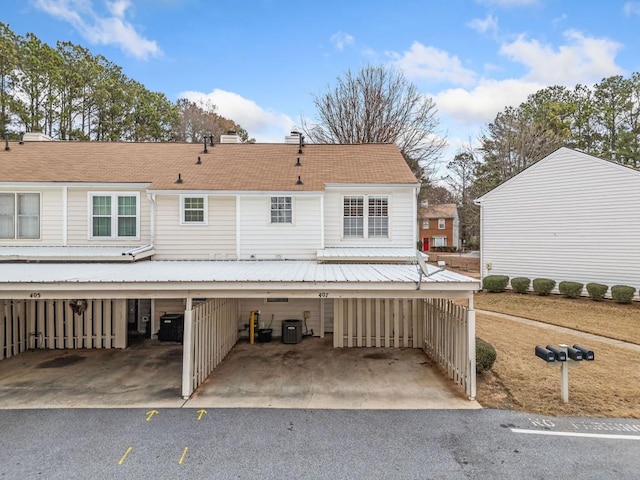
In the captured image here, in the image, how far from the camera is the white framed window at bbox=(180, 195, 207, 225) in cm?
1176

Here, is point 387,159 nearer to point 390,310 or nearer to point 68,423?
point 390,310

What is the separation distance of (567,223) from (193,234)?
54.6 ft

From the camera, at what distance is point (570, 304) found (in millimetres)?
15055

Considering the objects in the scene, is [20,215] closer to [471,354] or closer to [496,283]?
[471,354]

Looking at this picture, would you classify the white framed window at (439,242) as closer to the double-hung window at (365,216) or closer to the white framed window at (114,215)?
the double-hung window at (365,216)

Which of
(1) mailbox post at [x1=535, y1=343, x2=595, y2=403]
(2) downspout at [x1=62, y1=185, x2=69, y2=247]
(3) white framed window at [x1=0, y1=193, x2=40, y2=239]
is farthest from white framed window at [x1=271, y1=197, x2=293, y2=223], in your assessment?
(3) white framed window at [x1=0, y1=193, x2=40, y2=239]

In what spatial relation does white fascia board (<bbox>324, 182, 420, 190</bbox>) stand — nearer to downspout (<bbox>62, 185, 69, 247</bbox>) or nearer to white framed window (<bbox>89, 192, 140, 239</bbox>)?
white framed window (<bbox>89, 192, 140, 239</bbox>)

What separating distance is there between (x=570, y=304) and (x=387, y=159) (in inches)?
408

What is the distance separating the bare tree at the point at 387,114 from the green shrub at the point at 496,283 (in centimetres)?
1065

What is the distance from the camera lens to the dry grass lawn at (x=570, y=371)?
6660 millimetres

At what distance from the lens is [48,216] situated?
11828 mm

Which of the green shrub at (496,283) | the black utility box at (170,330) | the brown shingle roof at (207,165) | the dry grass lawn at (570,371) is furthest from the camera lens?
the green shrub at (496,283)

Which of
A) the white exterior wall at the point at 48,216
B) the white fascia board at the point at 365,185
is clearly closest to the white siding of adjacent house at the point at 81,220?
the white exterior wall at the point at 48,216

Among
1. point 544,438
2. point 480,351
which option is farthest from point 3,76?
point 544,438
